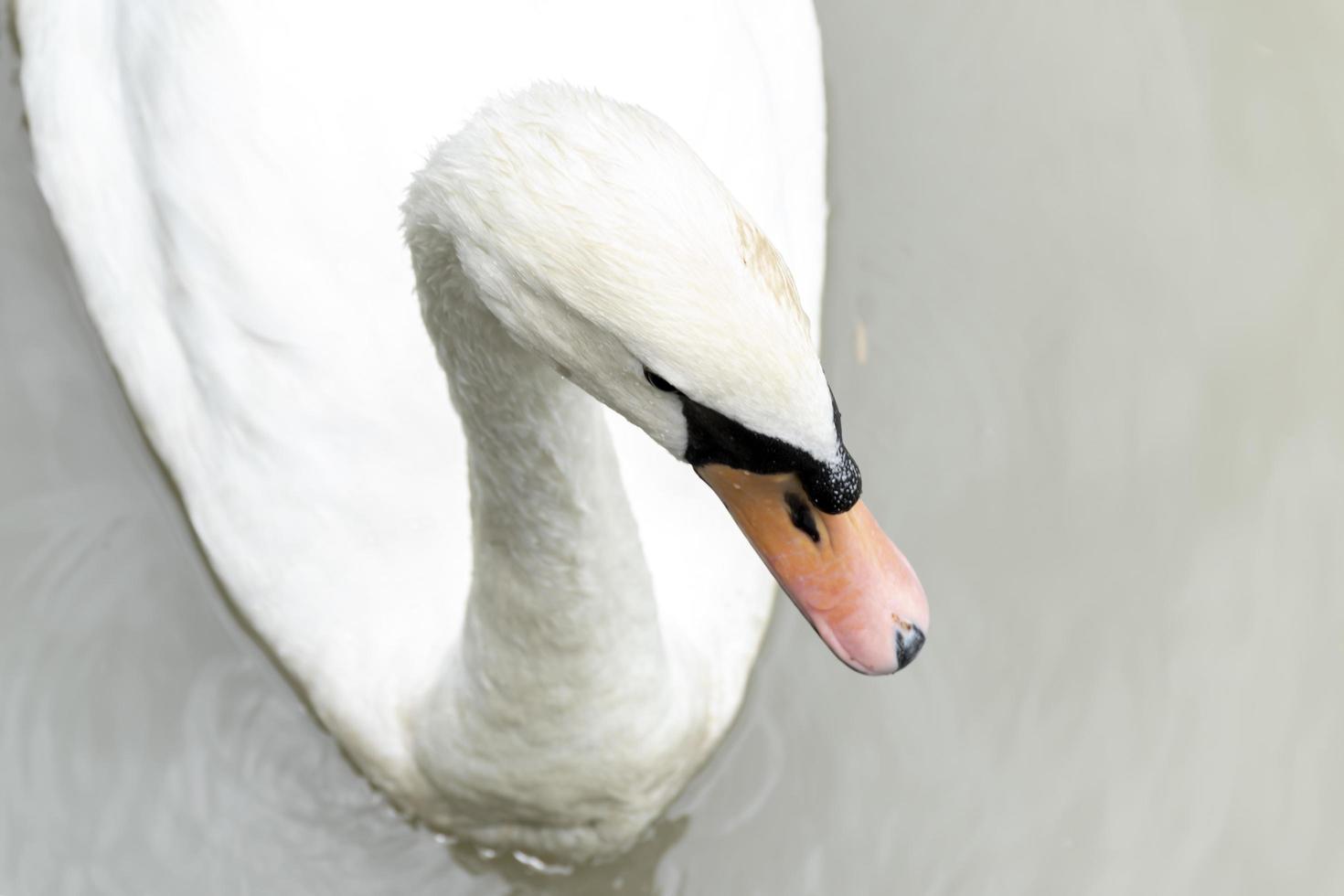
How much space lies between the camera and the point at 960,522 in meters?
4.21

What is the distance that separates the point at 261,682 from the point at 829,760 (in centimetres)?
131

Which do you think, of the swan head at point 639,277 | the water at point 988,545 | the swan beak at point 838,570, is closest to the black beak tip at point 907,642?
the swan beak at point 838,570

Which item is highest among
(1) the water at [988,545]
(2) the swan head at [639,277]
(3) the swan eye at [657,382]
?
(2) the swan head at [639,277]

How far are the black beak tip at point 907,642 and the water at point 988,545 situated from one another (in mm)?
1352

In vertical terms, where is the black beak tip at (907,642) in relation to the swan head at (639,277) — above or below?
below

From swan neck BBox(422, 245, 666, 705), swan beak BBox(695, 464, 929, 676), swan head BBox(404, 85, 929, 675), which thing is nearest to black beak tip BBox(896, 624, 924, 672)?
swan beak BBox(695, 464, 929, 676)

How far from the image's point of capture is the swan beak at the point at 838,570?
248 centimetres

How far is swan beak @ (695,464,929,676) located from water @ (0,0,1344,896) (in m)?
1.37

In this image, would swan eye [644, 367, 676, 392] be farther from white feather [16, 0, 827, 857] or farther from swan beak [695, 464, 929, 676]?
white feather [16, 0, 827, 857]

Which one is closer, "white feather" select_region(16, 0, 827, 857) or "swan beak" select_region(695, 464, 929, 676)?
"swan beak" select_region(695, 464, 929, 676)

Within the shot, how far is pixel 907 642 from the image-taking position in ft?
8.66

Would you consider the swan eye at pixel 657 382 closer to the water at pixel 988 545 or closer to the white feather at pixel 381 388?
the white feather at pixel 381 388

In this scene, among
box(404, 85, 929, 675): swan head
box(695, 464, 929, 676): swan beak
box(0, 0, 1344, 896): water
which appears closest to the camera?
box(404, 85, 929, 675): swan head

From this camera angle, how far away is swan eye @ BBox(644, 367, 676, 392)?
2225mm
